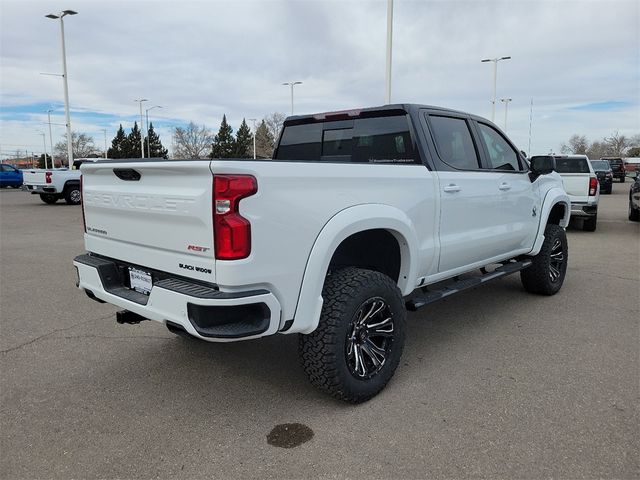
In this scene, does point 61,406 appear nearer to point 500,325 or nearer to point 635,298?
point 500,325

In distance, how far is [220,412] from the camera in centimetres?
320

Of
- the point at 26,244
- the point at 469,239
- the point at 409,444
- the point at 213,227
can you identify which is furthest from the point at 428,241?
the point at 26,244

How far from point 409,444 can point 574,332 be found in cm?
262

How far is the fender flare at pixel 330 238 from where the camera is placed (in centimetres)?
289

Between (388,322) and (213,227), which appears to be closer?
(213,227)

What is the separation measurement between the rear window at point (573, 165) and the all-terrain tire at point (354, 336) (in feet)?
33.2

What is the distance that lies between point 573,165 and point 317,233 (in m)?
11.0

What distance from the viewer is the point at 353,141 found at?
14.4 feet

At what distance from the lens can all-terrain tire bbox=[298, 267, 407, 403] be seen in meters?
3.05

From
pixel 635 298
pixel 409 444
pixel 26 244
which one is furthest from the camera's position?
pixel 26 244

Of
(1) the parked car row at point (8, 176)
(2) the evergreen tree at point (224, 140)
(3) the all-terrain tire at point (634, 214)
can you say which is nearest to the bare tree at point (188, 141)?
(2) the evergreen tree at point (224, 140)

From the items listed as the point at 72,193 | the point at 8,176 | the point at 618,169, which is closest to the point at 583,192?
the point at 72,193

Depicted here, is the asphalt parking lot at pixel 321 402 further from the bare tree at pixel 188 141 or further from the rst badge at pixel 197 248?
the bare tree at pixel 188 141

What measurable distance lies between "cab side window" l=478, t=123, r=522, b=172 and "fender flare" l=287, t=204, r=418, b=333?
1780 millimetres
